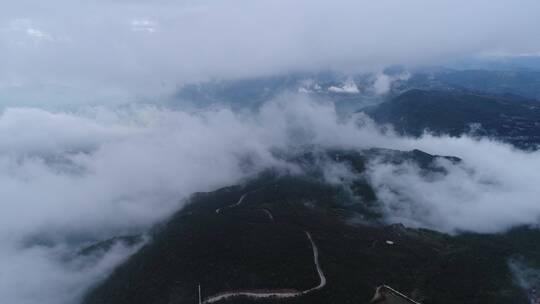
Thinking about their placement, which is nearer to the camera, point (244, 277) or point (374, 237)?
point (244, 277)

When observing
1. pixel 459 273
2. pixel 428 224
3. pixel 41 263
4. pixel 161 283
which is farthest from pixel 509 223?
pixel 41 263

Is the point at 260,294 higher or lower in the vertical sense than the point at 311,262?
lower

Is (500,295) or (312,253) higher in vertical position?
(312,253)

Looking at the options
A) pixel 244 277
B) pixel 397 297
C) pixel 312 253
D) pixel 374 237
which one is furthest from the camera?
pixel 374 237

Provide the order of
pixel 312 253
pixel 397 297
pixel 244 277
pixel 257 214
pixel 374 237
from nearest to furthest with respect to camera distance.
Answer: pixel 397 297 → pixel 244 277 → pixel 312 253 → pixel 374 237 → pixel 257 214

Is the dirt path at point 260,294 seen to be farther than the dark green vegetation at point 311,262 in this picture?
No

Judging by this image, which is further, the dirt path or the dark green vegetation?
the dark green vegetation

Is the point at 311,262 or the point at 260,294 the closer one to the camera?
the point at 260,294

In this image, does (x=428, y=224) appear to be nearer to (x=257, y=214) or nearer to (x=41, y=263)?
(x=257, y=214)
